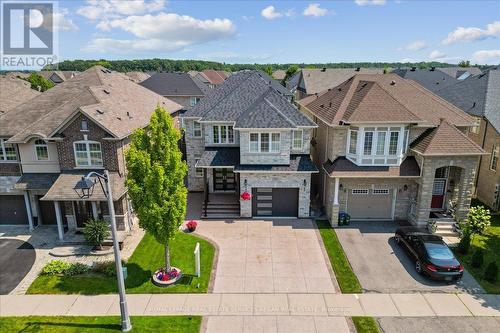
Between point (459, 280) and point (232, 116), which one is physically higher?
point (232, 116)

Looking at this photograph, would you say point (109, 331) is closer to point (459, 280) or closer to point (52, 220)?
point (52, 220)

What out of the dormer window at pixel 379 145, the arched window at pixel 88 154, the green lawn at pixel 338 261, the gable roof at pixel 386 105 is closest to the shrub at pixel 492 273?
the green lawn at pixel 338 261

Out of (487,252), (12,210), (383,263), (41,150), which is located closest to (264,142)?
Result: (383,263)

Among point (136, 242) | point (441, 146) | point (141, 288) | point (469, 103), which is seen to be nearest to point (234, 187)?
point (136, 242)

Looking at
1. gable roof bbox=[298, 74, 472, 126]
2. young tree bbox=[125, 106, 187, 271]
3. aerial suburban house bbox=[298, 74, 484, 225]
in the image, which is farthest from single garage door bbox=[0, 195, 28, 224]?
gable roof bbox=[298, 74, 472, 126]

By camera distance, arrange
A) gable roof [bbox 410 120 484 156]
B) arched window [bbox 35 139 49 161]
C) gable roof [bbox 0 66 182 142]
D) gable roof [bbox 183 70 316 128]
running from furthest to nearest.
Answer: gable roof [bbox 183 70 316 128], arched window [bbox 35 139 49 161], gable roof [bbox 0 66 182 142], gable roof [bbox 410 120 484 156]

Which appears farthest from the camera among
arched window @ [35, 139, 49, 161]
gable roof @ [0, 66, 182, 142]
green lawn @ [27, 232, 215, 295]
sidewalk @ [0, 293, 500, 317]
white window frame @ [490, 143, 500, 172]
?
white window frame @ [490, 143, 500, 172]

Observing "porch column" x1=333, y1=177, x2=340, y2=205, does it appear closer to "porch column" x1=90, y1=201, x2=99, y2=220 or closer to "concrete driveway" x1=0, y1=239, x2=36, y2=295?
"porch column" x1=90, y1=201, x2=99, y2=220

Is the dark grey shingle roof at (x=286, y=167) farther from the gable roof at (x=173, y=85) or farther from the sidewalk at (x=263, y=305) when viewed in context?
the gable roof at (x=173, y=85)
